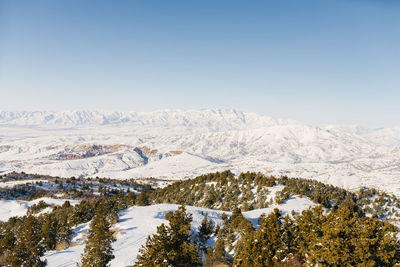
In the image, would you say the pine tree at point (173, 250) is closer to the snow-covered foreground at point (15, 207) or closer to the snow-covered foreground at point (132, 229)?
the snow-covered foreground at point (132, 229)

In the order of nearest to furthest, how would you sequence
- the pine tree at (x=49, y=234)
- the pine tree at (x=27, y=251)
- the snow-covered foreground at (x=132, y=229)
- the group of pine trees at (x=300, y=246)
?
the group of pine trees at (x=300, y=246)
the pine tree at (x=27, y=251)
the snow-covered foreground at (x=132, y=229)
the pine tree at (x=49, y=234)

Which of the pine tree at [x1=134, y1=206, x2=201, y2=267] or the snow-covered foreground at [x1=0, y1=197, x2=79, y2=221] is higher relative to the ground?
the pine tree at [x1=134, y1=206, x2=201, y2=267]

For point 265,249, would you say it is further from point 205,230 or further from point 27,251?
point 27,251

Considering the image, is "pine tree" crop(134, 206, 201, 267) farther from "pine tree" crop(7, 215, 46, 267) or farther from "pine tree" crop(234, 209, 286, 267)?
"pine tree" crop(7, 215, 46, 267)

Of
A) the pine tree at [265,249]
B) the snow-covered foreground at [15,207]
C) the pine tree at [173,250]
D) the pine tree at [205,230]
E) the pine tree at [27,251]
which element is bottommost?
the snow-covered foreground at [15,207]

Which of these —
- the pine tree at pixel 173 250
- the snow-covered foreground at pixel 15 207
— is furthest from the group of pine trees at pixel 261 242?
the snow-covered foreground at pixel 15 207

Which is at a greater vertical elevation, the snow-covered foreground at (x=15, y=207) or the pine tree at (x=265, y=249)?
the pine tree at (x=265, y=249)

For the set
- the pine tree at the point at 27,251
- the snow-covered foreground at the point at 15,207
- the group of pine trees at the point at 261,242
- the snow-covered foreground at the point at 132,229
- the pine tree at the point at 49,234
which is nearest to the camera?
the group of pine trees at the point at 261,242

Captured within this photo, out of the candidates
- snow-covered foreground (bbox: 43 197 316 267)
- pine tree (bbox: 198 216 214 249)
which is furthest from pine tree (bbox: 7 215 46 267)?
pine tree (bbox: 198 216 214 249)

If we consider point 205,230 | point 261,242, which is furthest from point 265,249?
point 205,230
